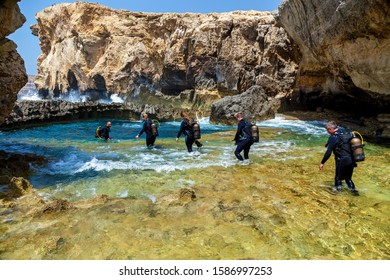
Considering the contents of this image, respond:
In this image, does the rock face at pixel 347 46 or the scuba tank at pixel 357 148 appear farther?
the rock face at pixel 347 46

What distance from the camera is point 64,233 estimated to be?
5.07 m

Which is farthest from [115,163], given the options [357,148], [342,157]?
[357,148]

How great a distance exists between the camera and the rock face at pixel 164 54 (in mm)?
43312

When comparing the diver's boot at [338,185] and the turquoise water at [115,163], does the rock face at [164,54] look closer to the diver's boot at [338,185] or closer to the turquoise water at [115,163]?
the turquoise water at [115,163]

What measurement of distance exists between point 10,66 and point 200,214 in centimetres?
870

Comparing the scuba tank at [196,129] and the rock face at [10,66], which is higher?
the rock face at [10,66]

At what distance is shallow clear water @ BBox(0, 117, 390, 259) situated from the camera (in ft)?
15.0

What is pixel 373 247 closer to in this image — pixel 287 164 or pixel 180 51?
pixel 287 164

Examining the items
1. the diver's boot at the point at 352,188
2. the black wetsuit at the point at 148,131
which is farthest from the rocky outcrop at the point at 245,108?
the diver's boot at the point at 352,188

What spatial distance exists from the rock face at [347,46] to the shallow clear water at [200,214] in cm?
833

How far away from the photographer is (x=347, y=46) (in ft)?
59.1

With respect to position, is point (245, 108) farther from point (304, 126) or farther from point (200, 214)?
point (200, 214)

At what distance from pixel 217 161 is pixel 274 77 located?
3390 cm

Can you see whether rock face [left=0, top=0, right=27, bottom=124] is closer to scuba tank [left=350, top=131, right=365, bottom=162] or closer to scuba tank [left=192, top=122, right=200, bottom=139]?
scuba tank [left=192, top=122, right=200, bottom=139]
